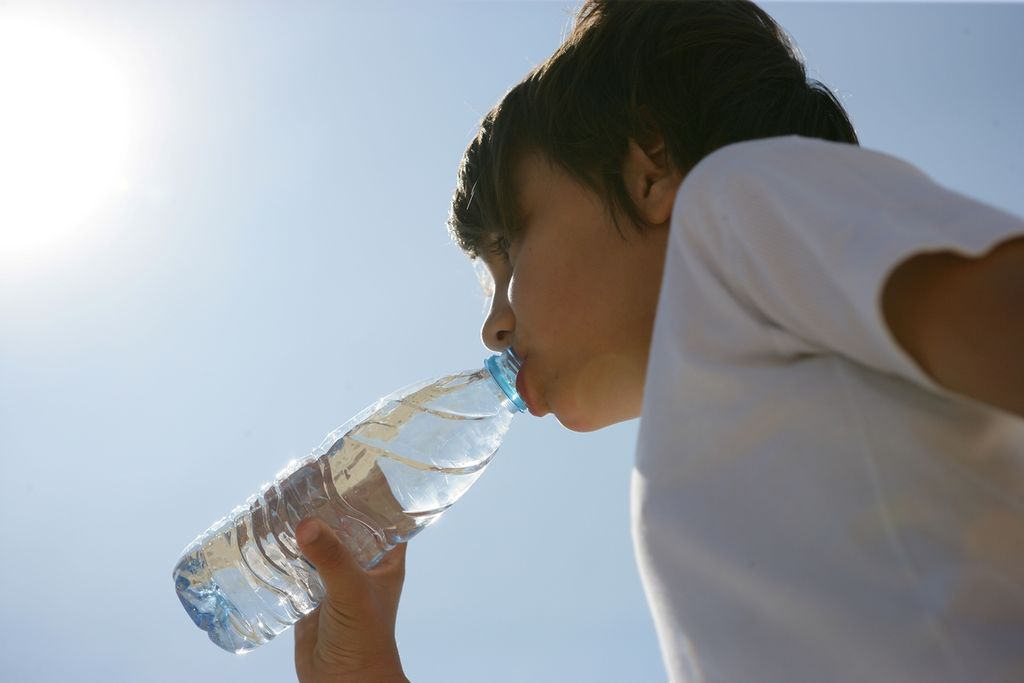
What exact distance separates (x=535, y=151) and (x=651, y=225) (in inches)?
11.3

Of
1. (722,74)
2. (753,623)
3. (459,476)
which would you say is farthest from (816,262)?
(459,476)

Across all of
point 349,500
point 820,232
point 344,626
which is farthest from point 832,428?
point 349,500

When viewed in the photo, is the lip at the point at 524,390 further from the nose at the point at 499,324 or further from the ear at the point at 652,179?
the ear at the point at 652,179

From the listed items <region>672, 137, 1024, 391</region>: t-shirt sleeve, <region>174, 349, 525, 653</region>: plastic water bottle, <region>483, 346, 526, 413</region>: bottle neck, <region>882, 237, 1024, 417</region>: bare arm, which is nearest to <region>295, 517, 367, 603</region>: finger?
<region>174, 349, 525, 653</region>: plastic water bottle

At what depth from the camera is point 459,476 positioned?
197cm

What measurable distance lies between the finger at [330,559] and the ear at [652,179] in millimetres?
662

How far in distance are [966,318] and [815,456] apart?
0.64 ft

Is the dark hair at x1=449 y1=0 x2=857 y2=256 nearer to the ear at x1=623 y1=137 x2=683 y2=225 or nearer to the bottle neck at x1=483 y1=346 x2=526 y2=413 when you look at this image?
the ear at x1=623 y1=137 x2=683 y2=225

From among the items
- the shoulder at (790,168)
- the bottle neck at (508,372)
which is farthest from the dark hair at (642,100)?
the shoulder at (790,168)

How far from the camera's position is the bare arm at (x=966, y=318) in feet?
1.83

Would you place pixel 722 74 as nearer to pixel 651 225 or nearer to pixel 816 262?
pixel 651 225

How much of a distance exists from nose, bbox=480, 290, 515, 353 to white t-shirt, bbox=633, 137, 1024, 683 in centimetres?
60

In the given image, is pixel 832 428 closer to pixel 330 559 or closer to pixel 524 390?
pixel 524 390

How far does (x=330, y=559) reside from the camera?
4.57ft
